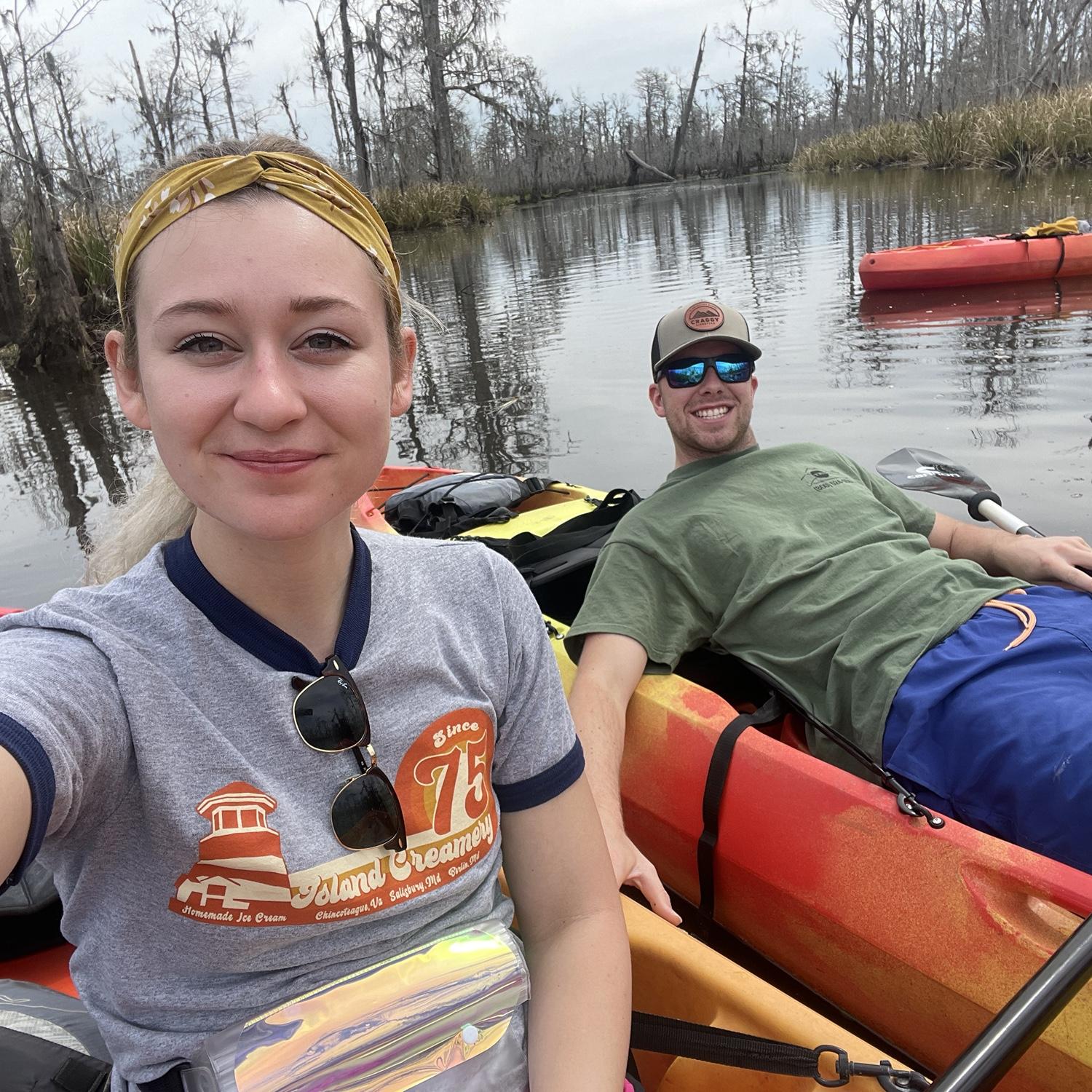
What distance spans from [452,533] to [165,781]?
2.98m

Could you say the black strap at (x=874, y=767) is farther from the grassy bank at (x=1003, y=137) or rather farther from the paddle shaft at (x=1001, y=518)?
the grassy bank at (x=1003, y=137)

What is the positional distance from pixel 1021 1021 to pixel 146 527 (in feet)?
4.58

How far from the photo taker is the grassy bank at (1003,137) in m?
17.6

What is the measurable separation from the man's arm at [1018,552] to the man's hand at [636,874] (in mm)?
1447

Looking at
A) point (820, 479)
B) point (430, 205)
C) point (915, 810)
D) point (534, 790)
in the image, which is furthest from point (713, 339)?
point (430, 205)

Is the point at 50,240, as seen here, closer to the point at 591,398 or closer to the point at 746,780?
the point at 591,398

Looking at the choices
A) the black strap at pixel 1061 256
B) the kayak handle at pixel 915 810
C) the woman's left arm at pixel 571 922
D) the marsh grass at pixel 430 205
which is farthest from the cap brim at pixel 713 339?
the marsh grass at pixel 430 205

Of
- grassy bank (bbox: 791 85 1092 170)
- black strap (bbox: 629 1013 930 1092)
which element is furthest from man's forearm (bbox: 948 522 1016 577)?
grassy bank (bbox: 791 85 1092 170)

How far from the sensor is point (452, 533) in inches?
152

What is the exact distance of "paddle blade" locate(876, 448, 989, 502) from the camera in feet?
11.2

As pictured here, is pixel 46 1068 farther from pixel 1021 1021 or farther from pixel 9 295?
pixel 9 295

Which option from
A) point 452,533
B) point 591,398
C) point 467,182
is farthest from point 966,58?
point 452,533

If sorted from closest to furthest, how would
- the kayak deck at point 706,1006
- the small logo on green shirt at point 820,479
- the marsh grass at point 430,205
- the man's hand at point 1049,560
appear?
the kayak deck at point 706,1006 < the man's hand at point 1049,560 < the small logo on green shirt at point 820,479 < the marsh grass at point 430,205

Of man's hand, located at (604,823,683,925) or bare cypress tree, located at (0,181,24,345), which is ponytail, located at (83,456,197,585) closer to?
man's hand, located at (604,823,683,925)
